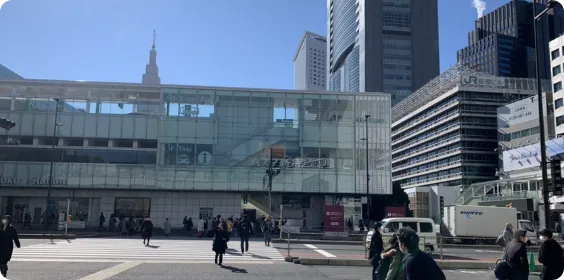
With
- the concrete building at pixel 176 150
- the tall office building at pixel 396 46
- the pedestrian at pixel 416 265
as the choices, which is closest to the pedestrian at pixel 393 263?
the pedestrian at pixel 416 265

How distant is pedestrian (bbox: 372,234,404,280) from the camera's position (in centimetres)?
560

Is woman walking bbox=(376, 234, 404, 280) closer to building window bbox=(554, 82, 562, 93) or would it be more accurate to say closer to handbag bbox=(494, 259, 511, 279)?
handbag bbox=(494, 259, 511, 279)

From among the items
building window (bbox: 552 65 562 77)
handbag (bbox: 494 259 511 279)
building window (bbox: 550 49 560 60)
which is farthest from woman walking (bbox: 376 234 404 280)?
building window (bbox: 550 49 560 60)

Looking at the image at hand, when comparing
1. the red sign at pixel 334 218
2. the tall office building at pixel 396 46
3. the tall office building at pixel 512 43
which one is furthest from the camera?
the tall office building at pixel 512 43

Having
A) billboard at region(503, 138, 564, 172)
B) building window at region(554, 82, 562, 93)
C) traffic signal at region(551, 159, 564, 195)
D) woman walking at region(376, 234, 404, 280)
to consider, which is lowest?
woman walking at region(376, 234, 404, 280)

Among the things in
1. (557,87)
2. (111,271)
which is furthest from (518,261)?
(557,87)

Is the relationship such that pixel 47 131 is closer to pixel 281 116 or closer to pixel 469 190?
pixel 281 116

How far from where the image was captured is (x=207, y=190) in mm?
43875

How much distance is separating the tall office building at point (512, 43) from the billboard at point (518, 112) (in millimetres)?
79376

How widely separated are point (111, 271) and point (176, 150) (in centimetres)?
3184

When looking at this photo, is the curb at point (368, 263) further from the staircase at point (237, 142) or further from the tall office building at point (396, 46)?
the tall office building at point (396, 46)

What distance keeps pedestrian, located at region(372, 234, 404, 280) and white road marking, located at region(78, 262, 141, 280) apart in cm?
709

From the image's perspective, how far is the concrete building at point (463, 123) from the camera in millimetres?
87375

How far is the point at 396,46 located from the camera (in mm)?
145625
